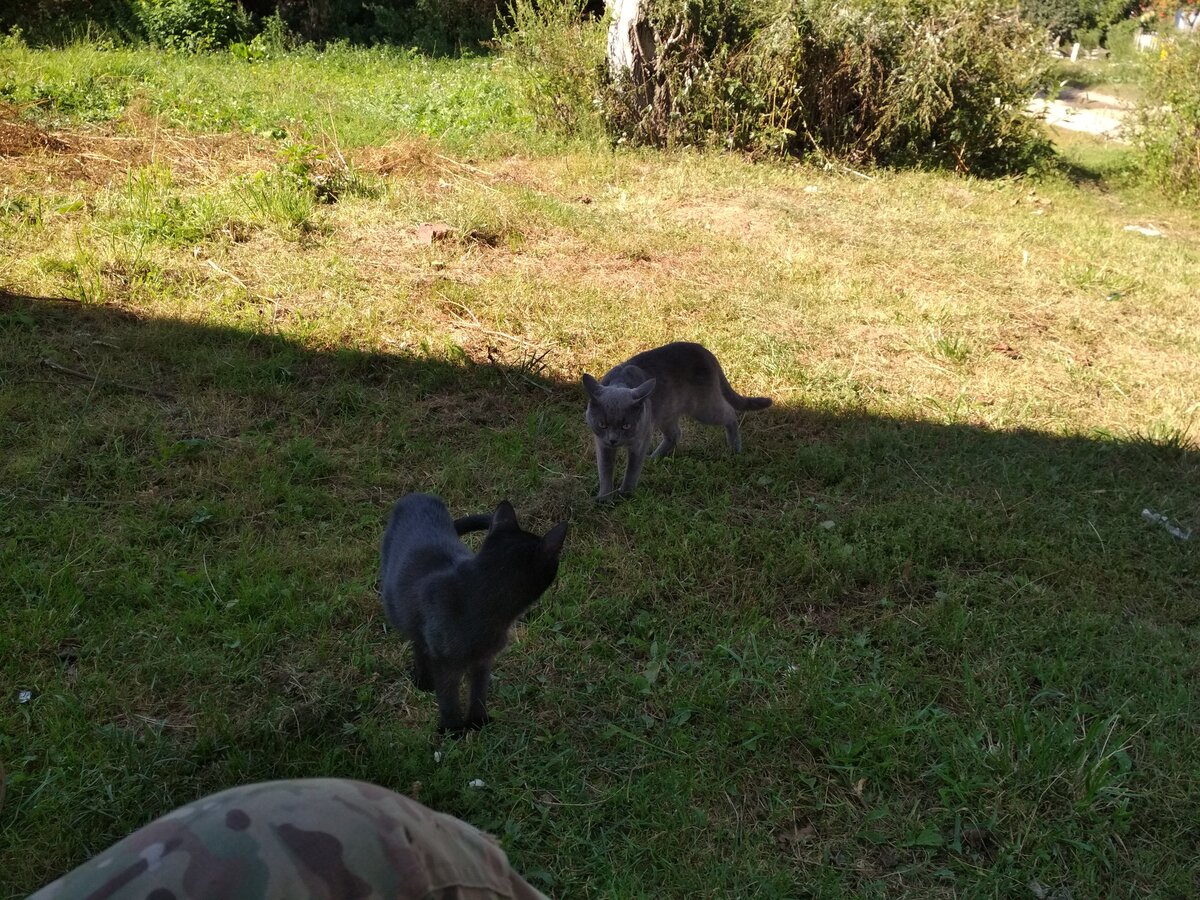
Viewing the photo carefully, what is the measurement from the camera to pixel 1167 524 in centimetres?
465

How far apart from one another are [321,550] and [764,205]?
6.77 meters

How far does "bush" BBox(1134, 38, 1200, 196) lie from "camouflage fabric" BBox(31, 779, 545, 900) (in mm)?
13257

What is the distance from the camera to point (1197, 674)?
3.61m

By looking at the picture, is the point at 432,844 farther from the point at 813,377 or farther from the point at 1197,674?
the point at 813,377

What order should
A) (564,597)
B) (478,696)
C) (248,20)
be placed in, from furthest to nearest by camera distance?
(248,20) < (564,597) < (478,696)

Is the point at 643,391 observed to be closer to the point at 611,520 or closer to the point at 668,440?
the point at 611,520

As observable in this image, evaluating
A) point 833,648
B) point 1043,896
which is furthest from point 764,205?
point 1043,896

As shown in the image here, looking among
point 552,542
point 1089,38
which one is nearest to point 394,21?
point 552,542

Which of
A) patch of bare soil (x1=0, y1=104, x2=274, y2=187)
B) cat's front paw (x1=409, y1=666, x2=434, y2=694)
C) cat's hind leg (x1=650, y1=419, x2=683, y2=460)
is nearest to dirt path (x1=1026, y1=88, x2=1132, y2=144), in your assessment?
patch of bare soil (x1=0, y1=104, x2=274, y2=187)

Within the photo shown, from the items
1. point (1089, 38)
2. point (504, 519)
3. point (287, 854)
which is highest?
point (1089, 38)

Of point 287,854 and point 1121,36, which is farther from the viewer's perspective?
point 1121,36

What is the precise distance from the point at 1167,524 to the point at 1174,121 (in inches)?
373

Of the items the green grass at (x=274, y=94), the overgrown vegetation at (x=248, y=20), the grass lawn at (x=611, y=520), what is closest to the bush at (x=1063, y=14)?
the overgrown vegetation at (x=248, y=20)

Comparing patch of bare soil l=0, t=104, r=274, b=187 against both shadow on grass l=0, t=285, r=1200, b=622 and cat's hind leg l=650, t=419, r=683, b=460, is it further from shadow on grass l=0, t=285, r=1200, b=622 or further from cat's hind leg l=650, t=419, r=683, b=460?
cat's hind leg l=650, t=419, r=683, b=460
